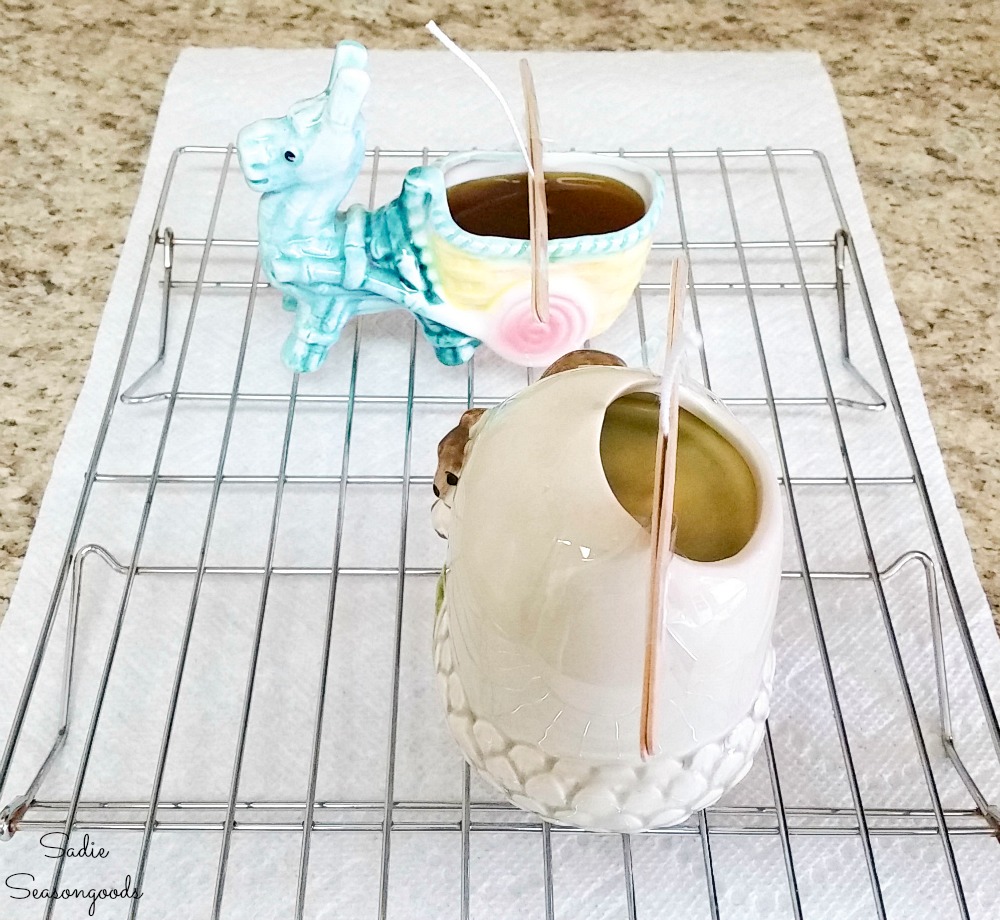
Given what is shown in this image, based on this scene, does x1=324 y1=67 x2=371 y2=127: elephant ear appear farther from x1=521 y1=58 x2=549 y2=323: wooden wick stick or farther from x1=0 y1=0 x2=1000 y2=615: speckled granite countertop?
x1=0 y1=0 x2=1000 y2=615: speckled granite countertop

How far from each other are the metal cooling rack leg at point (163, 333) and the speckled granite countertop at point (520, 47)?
0.14 feet

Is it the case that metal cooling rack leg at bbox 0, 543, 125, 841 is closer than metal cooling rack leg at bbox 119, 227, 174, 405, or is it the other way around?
metal cooling rack leg at bbox 0, 543, 125, 841

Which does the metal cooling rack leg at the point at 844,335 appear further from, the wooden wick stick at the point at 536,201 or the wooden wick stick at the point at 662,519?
the wooden wick stick at the point at 662,519

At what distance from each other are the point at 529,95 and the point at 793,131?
15.5 inches

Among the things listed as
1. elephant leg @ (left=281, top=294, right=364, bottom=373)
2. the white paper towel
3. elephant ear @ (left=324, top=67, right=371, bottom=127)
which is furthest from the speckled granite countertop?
elephant ear @ (left=324, top=67, right=371, bottom=127)

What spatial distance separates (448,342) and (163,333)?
0.19 meters

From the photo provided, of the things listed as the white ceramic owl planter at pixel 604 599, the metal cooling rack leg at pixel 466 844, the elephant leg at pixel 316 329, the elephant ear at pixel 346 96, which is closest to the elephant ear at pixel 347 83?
the elephant ear at pixel 346 96

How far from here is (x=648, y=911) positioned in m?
0.43

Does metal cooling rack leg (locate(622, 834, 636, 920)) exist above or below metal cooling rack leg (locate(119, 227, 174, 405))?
below

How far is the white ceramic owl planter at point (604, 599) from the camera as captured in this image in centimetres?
32

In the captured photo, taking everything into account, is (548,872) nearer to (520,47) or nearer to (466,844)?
(466,844)

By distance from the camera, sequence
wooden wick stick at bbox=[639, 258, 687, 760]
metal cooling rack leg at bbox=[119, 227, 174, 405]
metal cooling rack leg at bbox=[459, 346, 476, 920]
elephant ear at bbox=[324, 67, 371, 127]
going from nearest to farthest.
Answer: wooden wick stick at bbox=[639, 258, 687, 760] < metal cooling rack leg at bbox=[459, 346, 476, 920] < elephant ear at bbox=[324, 67, 371, 127] < metal cooling rack leg at bbox=[119, 227, 174, 405]

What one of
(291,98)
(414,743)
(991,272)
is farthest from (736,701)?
(291,98)

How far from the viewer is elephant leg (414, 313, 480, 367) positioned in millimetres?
599
